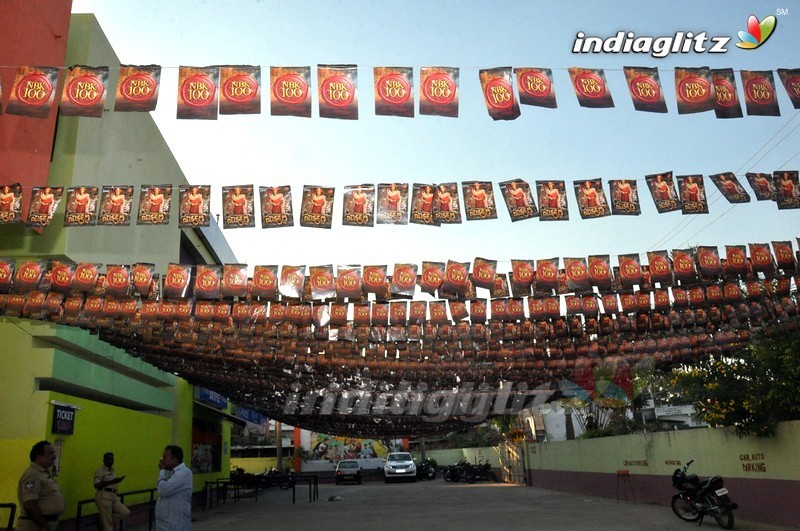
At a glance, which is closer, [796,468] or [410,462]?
[796,468]

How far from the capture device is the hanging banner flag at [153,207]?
31.0ft

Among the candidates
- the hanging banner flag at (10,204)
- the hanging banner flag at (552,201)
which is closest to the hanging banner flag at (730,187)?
the hanging banner flag at (552,201)

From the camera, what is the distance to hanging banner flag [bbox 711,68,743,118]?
25.8 feet

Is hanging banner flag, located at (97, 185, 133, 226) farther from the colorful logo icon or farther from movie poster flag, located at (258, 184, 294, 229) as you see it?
the colorful logo icon

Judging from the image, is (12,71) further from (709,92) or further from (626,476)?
(626,476)

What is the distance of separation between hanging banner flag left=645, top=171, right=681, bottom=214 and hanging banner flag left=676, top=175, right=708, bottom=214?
0.37 feet

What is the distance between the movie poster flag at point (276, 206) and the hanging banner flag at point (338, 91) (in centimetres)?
221

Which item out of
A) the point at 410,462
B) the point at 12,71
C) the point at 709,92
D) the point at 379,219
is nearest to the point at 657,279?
the point at 709,92

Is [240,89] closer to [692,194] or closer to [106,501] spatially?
[692,194]

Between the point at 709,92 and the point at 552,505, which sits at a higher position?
the point at 709,92

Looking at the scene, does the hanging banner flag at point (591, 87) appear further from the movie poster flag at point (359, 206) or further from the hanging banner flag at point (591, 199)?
the movie poster flag at point (359, 206)

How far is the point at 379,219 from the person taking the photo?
895 cm

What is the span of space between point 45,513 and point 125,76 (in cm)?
490

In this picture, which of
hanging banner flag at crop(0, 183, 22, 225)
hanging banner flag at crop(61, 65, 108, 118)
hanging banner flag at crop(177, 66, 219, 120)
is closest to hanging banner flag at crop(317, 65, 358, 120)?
hanging banner flag at crop(177, 66, 219, 120)
